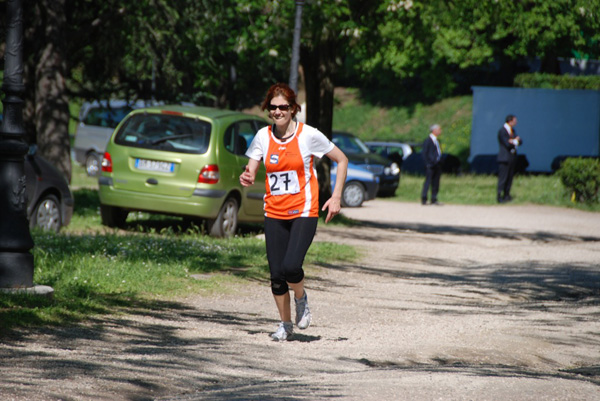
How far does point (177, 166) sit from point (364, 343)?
21.8ft

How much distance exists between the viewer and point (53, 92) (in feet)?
64.0

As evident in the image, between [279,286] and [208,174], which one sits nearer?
[279,286]

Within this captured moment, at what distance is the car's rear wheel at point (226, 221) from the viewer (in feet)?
45.1

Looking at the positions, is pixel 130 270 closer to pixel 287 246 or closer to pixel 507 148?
pixel 287 246

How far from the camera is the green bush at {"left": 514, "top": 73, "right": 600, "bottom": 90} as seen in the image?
1588 inches

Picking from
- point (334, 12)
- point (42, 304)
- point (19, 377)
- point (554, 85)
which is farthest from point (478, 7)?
point (554, 85)

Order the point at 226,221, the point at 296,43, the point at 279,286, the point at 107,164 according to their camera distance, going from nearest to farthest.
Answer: the point at 279,286
the point at 107,164
the point at 226,221
the point at 296,43

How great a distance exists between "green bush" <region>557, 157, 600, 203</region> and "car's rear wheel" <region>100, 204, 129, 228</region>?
13101 millimetres

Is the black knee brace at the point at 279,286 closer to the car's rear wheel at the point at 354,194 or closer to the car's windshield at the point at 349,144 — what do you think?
the car's rear wheel at the point at 354,194

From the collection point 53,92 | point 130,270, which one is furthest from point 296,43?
point 130,270

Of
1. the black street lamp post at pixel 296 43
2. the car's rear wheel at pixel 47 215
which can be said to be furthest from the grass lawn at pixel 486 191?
the car's rear wheel at pixel 47 215

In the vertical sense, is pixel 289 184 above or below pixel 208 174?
above

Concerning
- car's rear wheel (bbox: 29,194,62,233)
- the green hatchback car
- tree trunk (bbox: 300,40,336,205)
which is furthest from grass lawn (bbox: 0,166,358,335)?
tree trunk (bbox: 300,40,336,205)

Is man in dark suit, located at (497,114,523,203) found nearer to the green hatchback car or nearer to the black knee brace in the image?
the green hatchback car
